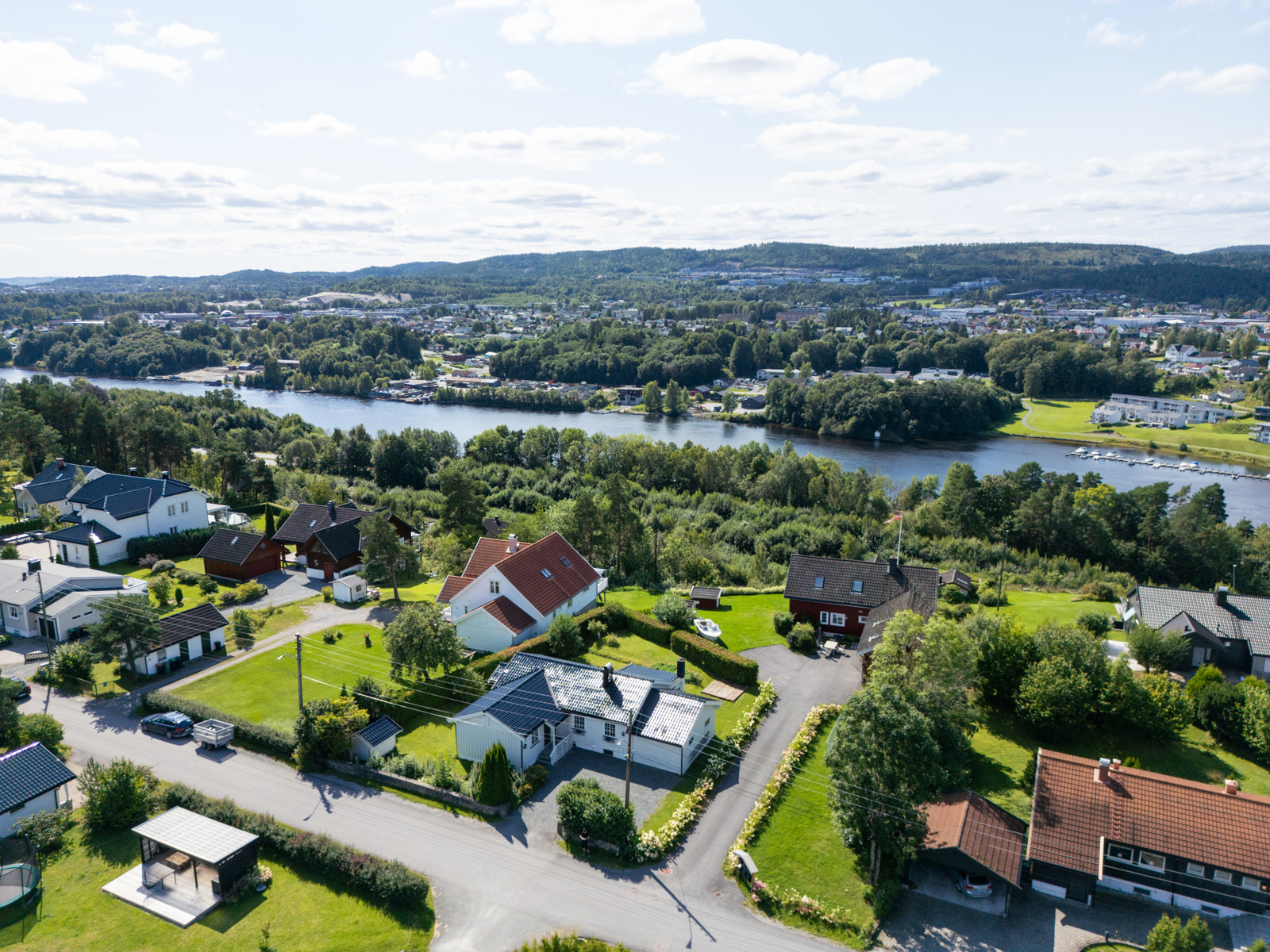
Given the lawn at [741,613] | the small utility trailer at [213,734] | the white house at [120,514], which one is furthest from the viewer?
the white house at [120,514]

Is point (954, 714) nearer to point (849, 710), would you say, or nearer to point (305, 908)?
point (849, 710)

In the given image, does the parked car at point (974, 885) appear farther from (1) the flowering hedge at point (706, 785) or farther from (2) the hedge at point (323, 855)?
(2) the hedge at point (323, 855)

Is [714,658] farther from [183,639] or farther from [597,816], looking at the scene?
[183,639]

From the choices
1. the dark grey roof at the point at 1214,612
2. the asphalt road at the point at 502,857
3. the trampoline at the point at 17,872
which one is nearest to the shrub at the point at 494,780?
the asphalt road at the point at 502,857

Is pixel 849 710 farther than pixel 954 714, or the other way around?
pixel 954 714

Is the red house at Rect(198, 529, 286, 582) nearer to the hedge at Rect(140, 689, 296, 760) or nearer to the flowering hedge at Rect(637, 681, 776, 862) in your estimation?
the hedge at Rect(140, 689, 296, 760)

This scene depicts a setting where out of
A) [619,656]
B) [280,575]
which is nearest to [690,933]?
[619,656]
